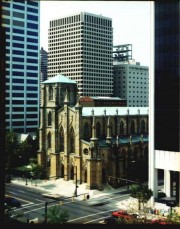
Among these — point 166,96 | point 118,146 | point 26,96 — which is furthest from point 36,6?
point 166,96

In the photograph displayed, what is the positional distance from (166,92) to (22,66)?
81.5m

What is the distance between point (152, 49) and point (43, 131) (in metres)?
30.0

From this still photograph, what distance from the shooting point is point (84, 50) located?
505 ft

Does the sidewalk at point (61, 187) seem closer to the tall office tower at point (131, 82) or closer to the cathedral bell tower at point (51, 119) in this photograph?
the cathedral bell tower at point (51, 119)

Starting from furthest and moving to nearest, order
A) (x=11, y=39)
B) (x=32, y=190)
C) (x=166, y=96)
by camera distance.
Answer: (x=11, y=39), (x=32, y=190), (x=166, y=96)

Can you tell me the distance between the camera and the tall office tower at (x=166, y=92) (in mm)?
46875

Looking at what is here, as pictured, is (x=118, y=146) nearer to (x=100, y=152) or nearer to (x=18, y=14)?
(x=100, y=152)

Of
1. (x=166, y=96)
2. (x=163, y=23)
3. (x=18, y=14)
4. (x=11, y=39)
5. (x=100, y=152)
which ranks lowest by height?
(x=100, y=152)

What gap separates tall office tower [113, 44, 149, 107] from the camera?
166512 millimetres

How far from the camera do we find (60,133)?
67.4m

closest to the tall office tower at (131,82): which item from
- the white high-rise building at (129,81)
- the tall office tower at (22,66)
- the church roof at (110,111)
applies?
the white high-rise building at (129,81)

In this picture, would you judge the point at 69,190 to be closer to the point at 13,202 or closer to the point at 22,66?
the point at 13,202

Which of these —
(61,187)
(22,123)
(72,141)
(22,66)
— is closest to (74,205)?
(61,187)

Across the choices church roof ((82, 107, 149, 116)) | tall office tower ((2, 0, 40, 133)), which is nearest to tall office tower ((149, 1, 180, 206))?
church roof ((82, 107, 149, 116))
